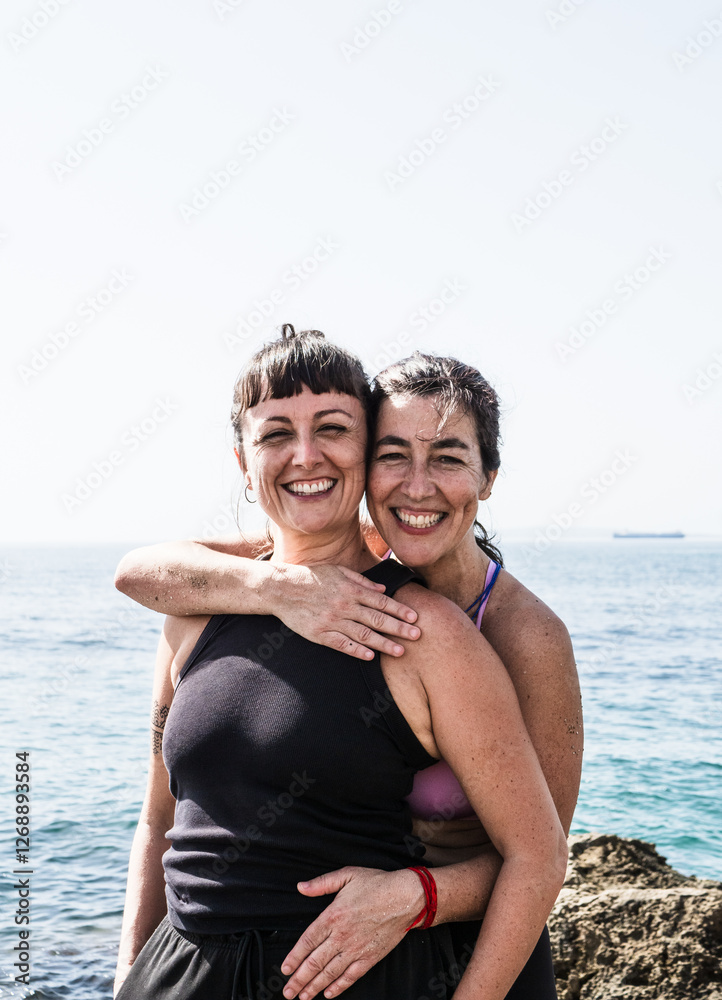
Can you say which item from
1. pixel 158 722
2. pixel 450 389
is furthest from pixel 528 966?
pixel 450 389

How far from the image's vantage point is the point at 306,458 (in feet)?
8.32

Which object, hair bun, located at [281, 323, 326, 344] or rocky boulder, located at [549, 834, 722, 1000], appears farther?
rocky boulder, located at [549, 834, 722, 1000]

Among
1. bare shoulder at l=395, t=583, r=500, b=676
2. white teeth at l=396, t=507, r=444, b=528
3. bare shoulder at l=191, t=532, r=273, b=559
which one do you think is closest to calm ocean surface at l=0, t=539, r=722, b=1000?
bare shoulder at l=191, t=532, r=273, b=559

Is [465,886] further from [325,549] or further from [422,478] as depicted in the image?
[422,478]

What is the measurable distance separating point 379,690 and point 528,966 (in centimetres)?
112

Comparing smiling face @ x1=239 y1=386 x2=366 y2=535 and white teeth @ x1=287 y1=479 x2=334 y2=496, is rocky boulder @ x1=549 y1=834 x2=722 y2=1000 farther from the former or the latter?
white teeth @ x1=287 y1=479 x2=334 y2=496

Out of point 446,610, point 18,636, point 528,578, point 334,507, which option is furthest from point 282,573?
point 528,578

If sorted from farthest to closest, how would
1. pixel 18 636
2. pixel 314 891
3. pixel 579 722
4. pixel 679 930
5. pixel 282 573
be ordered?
pixel 18 636 → pixel 679 930 → pixel 579 722 → pixel 282 573 → pixel 314 891

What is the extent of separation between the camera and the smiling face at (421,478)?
2758mm

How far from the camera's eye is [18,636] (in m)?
32.0

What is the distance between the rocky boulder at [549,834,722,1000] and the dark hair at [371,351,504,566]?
3.11 m

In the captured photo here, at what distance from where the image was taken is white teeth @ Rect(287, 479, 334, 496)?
263 centimetres

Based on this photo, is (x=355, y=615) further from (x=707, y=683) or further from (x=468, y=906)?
(x=707, y=683)

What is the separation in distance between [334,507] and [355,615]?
1.22 feet
